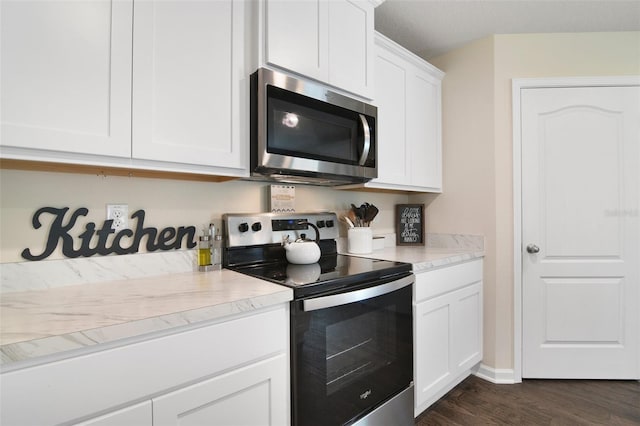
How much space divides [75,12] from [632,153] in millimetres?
3147

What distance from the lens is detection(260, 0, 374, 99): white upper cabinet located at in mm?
1405

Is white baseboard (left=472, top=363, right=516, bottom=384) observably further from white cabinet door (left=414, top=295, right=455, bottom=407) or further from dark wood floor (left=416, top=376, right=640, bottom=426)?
white cabinet door (left=414, top=295, right=455, bottom=407)

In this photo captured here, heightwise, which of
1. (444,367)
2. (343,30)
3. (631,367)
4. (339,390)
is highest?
(343,30)

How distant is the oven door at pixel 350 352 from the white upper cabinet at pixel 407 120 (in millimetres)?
794

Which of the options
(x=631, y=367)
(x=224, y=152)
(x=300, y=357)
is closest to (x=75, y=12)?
(x=224, y=152)

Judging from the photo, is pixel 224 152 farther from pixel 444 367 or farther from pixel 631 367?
pixel 631 367

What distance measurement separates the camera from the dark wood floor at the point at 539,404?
1.83 meters

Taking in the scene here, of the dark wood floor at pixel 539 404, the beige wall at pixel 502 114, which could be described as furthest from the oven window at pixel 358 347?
the beige wall at pixel 502 114

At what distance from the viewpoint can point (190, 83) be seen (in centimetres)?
124

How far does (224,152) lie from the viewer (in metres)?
1.33

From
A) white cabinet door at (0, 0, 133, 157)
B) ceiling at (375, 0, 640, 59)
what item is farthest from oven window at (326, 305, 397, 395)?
ceiling at (375, 0, 640, 59)

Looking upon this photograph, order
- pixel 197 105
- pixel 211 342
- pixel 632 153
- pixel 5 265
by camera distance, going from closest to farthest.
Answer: pixel 211 342, pixel 5 265, pixel 197 105, pixel 632 153

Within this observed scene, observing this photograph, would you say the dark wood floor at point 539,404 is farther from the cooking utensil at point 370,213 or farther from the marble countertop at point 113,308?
the marble countertop at point 113,308

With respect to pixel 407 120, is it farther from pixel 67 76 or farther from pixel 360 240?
pixel 67 76
